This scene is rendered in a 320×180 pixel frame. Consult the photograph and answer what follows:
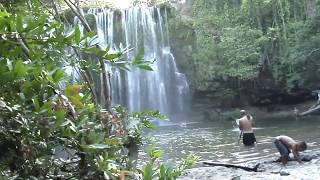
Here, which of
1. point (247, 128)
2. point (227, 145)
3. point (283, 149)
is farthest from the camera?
point (227, 145)

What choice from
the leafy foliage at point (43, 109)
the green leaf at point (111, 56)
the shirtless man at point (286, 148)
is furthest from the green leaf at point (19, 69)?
the shirtless man at point (286, 148)

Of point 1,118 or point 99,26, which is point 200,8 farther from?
point 1,118

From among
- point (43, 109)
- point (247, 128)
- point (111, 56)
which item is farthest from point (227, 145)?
point (43, 109)

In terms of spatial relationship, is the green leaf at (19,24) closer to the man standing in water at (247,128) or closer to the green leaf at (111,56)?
the green leaf at (111,56)

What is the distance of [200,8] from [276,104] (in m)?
7.00

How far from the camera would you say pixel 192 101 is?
27688 millimetres

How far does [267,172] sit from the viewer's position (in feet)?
28.3

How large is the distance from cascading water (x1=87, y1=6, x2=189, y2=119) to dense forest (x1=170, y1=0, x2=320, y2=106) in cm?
77

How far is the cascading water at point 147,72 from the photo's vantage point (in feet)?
88.6

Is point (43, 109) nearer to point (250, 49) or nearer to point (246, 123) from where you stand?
point (246, 123)

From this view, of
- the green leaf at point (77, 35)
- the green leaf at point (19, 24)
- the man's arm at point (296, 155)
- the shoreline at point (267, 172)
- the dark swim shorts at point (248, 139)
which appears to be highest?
the green leaf at point (19, 24)

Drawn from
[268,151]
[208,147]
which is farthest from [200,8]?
[268,151]

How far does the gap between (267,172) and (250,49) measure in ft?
50.2

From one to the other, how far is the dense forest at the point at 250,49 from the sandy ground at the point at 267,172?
13.0m
